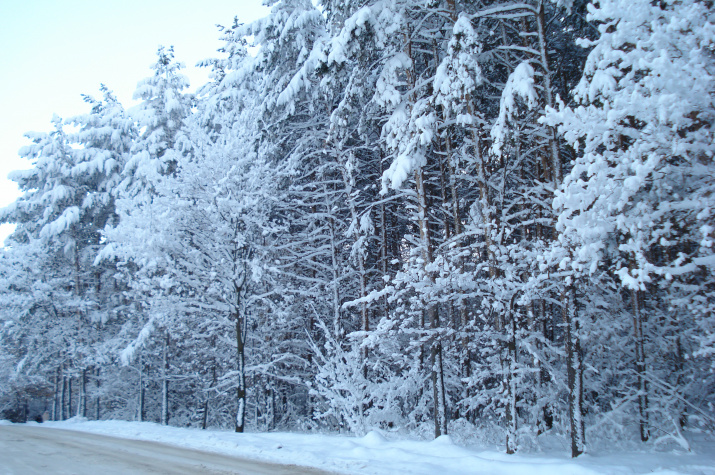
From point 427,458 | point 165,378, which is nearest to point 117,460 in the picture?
point 427,458

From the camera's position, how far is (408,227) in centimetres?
1923

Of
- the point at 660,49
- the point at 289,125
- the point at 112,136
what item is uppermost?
the point at 112,136

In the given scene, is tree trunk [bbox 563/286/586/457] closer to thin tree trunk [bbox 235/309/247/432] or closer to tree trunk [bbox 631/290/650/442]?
tree trunk [bbox 631/290/650/442]

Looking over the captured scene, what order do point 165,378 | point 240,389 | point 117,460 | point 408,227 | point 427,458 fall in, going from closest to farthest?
1. point 427,458
2. point 117,460
3. point 240,389
4. point 165,378
5. point 408,227

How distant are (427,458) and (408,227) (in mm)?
12666

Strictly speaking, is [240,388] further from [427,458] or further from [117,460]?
[427,458]

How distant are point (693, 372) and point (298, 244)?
12314mm

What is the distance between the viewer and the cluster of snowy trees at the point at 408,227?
20.5ft

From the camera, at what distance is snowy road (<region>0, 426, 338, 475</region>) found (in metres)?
6.93

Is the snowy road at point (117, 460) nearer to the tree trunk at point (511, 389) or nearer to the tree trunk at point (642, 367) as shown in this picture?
the tree trunk at point (511, 389)

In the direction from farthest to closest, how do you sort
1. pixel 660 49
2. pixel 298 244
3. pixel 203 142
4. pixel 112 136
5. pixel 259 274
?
pixel 112 136 → pixel 298 244 → pixel 203 142 → pixel 259 274 → pixel 660 49

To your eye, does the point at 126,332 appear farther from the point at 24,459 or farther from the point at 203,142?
the point at 24,459

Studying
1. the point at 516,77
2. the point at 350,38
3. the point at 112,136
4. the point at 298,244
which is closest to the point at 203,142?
the point at 298,244

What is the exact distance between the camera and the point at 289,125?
16.5 metres
